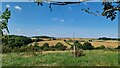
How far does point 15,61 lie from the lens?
11.8m

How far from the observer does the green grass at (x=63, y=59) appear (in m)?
11.3

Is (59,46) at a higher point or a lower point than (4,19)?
lower

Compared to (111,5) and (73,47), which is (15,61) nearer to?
(73,47)

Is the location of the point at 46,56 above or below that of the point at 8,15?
below

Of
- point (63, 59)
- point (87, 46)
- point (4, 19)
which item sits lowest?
point (63, 59)

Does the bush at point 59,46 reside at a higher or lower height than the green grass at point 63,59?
higher

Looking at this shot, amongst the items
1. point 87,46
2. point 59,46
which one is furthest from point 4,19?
point 87,46

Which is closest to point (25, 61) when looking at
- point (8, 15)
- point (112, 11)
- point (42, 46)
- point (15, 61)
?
point (15, 61)

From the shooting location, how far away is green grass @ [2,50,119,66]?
11.3 meters

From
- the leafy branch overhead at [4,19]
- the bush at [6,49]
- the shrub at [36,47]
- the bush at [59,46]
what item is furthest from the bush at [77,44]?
the leafy branch overhead at [4,19]

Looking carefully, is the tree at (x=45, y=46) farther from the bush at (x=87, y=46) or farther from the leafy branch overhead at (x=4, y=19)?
the leafy branch overhead at (x=4, y=19)

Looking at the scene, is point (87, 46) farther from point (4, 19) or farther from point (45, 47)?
point (4, 19)

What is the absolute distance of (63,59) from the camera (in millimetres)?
12055

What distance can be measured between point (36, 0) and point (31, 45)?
8554mm
